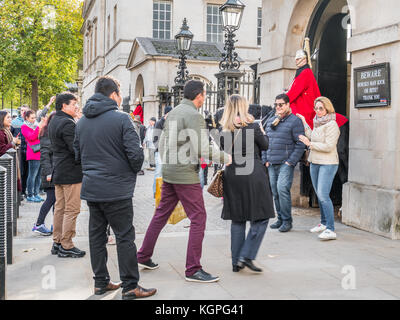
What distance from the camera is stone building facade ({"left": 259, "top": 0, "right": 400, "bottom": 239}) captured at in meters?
6.79

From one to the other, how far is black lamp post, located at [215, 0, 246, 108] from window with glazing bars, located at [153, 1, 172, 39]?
19.1 metres

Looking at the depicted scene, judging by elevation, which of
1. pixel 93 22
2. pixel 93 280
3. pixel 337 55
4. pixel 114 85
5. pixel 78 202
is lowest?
pixel 93 280

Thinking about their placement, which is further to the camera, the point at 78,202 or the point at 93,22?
the point at 93,22

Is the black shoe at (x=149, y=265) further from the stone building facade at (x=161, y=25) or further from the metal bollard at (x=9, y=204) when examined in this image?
the stone building facade at (x=161, y=25)

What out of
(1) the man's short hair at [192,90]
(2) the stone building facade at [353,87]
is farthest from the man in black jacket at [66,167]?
(2) the stone building facade at [353,87]

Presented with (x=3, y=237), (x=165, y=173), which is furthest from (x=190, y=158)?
(x=3, y=237)

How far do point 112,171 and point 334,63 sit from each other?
642 centimetres

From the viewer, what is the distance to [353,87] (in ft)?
24.9

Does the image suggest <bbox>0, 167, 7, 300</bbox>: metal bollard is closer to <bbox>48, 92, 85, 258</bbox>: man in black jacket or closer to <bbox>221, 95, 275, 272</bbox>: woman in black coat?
<bbox>48, 92, 85, 258</bbox>: man in black jacket

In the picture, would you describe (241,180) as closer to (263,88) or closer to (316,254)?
(316,254)

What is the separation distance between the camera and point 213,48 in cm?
2386
